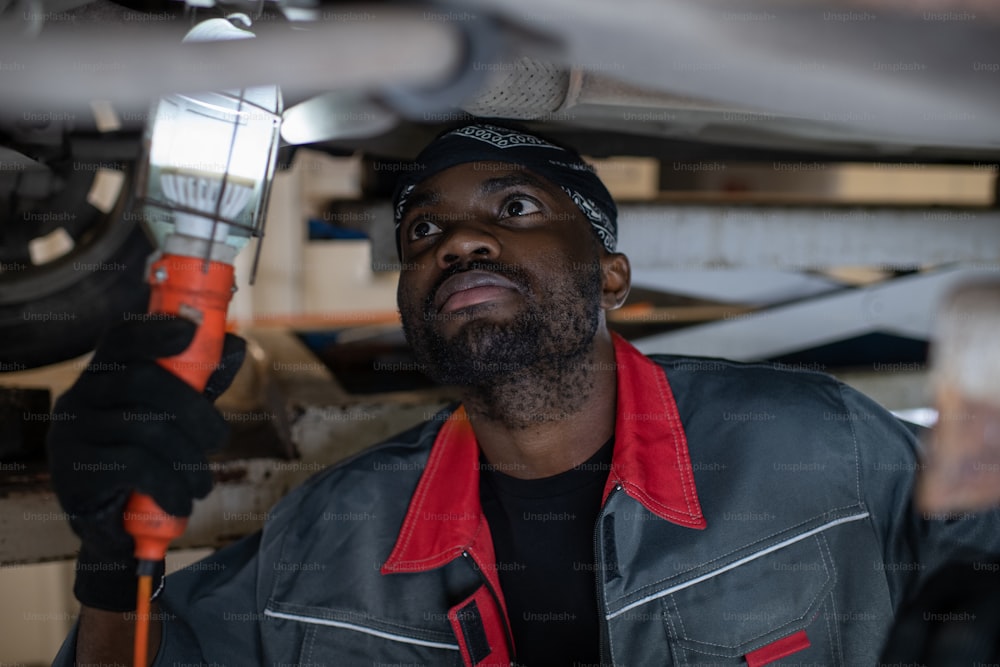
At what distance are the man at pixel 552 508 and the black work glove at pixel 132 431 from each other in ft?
0.64

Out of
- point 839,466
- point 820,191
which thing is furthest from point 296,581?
point 820,191

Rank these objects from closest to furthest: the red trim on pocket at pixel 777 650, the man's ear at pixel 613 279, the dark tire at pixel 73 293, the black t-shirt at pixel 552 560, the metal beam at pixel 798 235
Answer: the red trim on pocket at pixel 777 650
the black t-shirt at pixel 552 560
the man's ear at pixel 613 279
the dark tire at pixel 73 293
the metal beam at pixel 798 235

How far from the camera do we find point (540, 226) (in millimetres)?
1312

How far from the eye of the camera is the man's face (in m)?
1.22

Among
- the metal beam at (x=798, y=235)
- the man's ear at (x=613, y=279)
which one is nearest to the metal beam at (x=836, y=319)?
the metal beam at (x=798, y=235)

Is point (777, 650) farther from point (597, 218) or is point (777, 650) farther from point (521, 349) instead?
point (597, 218)

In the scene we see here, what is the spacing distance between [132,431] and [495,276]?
1.90ft

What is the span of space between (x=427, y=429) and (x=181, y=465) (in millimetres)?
652

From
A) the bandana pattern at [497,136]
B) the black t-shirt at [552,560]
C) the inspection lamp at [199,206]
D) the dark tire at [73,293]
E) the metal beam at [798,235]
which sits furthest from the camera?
the metal beam at [798,235]

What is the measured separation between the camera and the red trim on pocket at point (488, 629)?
120cm

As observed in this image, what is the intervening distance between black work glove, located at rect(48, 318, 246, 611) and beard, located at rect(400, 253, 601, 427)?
440 mm

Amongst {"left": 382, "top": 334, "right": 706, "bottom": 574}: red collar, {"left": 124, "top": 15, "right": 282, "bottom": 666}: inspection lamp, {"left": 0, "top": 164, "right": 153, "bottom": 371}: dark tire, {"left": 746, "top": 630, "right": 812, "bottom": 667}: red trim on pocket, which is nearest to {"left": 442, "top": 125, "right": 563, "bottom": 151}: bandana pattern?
{"left": 382, "top": 334, "right": 706, "bottom": 574}: red collar

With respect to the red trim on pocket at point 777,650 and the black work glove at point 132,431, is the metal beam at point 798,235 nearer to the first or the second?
the red trim on pocket at point 777,650

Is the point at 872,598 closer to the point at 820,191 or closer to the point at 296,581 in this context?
the point at 296,581
